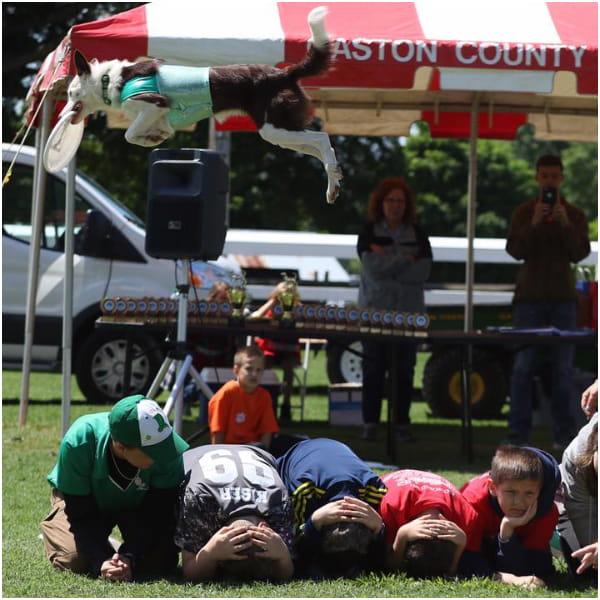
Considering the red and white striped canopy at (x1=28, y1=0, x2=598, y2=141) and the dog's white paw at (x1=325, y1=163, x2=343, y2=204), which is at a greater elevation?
the red and white striped canopy at (x1=28, y1=0, x2=598, y2=141)

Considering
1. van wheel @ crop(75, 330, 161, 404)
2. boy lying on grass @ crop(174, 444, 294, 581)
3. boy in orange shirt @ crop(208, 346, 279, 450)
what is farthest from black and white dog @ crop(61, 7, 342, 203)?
van wheel @ crop(75, 330, 161, 404)

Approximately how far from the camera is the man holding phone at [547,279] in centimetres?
780

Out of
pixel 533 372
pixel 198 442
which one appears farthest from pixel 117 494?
pixel 533 372

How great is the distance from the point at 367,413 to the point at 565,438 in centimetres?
136

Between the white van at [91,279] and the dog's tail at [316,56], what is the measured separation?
6.31m

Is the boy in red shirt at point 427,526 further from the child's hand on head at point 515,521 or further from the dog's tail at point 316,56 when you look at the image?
the dog's tail at point 316,56

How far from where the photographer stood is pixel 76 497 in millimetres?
4289

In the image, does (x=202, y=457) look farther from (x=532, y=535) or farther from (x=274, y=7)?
(x=274, y=7)

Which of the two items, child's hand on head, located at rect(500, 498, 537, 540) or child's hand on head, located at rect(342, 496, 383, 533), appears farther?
child's hand on head, located at rect(500, 498, 537, 540)

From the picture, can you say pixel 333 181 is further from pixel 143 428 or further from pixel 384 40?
pixel 384 40

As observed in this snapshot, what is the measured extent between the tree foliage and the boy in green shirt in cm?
823

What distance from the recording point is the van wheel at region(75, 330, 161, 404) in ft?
33.4

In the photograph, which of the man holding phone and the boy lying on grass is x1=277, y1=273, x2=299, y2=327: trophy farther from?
the boy lying on grass

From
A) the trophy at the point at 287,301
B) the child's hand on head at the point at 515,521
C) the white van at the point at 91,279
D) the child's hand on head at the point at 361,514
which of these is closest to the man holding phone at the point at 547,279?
the trophy at the point at 287,301
